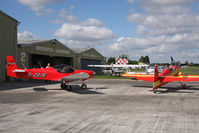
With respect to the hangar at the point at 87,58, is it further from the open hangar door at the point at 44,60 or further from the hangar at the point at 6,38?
the hangar at the point at 6,38

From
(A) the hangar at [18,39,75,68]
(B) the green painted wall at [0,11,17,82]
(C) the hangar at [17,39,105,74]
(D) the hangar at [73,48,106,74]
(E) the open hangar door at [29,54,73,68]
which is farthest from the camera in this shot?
(D) the hangar at [73,48,106,74]

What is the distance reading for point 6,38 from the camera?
74.9 feet

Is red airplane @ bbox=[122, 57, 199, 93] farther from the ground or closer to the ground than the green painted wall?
closer to the ground

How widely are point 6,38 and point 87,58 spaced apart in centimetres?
2138

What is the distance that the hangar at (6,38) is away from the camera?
21969mm

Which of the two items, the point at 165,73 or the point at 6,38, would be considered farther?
the point at 6,38

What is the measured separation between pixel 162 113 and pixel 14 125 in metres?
5.08

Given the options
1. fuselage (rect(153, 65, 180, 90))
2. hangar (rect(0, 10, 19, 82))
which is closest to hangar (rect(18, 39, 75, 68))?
hangar (rect(0, 10, 19, 82))

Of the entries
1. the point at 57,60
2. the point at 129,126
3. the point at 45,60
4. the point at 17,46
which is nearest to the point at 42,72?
the point at 129,126

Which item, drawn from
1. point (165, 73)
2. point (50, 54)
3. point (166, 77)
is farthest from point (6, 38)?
point (166, 77)

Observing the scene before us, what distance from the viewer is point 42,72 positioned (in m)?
14.3

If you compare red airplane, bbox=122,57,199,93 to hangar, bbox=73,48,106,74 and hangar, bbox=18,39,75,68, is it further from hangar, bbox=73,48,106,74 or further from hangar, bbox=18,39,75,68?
hangar, bbox=73,48,106,74

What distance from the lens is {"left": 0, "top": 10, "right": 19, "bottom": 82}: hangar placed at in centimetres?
2197

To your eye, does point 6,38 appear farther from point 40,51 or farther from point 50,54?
point 50,54
